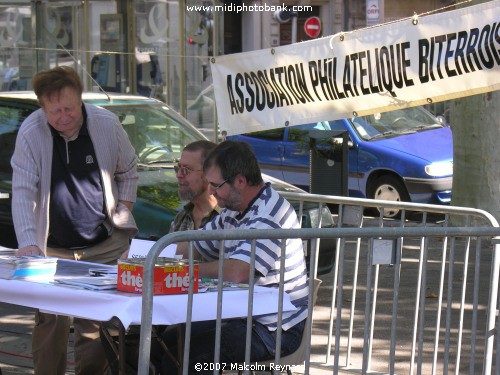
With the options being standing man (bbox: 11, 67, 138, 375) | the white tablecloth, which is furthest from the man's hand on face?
the white tablecloth

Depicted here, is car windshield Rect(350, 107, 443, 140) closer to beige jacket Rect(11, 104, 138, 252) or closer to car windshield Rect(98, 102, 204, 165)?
car windshield Rect(98, 102, 204, 165)

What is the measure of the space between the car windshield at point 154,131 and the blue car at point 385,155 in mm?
3935

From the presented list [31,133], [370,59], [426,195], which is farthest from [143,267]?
[426,195]

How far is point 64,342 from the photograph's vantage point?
562 cm

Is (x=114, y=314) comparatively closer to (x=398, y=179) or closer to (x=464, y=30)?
(x=464, y=30)

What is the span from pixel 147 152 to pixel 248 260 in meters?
4.74

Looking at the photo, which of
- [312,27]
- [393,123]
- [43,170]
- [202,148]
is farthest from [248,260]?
[312,27]

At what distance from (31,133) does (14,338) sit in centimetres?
230

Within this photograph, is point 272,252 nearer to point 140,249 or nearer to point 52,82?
point 140,249

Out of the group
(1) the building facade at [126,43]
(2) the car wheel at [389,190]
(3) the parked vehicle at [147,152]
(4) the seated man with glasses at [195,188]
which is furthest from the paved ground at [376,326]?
(1) the building facade at [126,43]

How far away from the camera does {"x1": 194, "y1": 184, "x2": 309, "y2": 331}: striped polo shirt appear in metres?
4.59

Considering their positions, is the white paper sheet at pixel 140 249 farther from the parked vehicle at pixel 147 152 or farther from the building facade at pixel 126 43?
the building facade at pixel 126 43

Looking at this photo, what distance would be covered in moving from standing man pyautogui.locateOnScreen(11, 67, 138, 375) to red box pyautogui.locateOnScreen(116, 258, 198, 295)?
1233mm

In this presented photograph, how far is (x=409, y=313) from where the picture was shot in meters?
8.17
